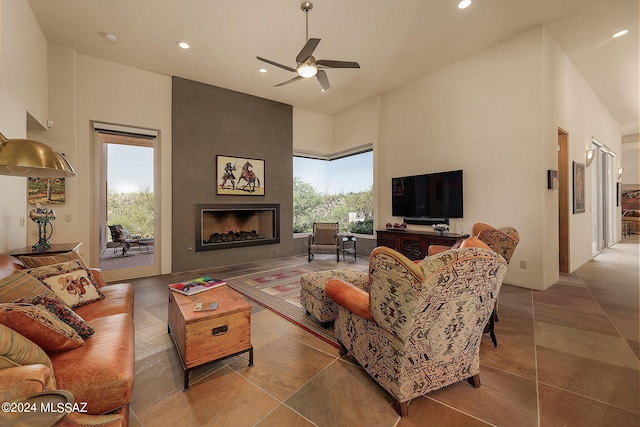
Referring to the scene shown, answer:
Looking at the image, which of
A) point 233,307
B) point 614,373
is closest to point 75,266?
point 233,307

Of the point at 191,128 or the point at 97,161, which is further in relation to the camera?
the point at 191,128

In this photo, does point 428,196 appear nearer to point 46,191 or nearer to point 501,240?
point 501,240

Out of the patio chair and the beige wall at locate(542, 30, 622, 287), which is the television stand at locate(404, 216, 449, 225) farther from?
the patio chair

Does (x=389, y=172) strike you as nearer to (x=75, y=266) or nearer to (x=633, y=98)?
(x=75, y=266)

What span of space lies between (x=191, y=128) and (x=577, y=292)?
661 centimetres

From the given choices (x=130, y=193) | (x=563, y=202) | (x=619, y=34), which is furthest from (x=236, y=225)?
(x=619, y=34)

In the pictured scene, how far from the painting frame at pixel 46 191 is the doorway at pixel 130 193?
0.98 metres

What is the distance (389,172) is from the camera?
5.72 m

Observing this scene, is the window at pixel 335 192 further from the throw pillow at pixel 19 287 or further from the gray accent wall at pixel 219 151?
the throw pillow at pixel 19 287

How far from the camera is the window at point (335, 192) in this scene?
658 cm

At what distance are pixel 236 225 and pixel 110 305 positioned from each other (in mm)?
3729

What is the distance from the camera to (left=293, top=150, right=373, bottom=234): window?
658 cm

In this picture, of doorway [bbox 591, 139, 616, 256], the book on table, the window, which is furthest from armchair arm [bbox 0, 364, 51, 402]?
doorway [bbox 591, 139, 616, 256]

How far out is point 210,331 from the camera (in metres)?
1.89
